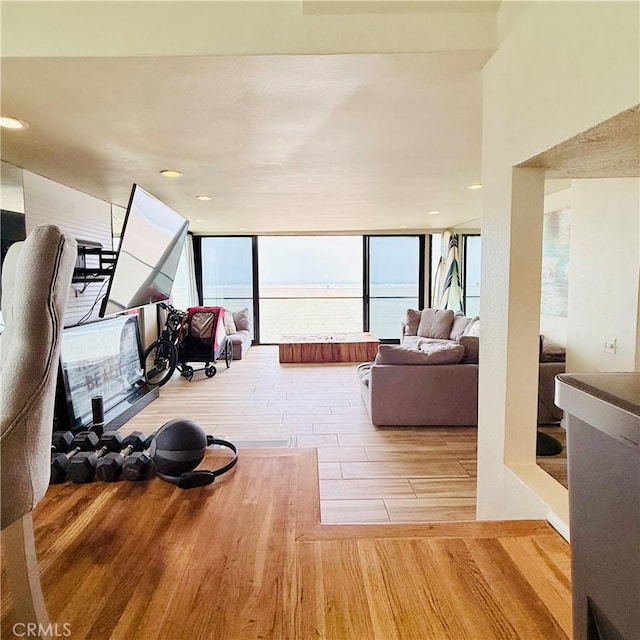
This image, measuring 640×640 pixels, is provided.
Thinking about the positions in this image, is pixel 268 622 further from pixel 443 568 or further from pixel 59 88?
pixel 59 88

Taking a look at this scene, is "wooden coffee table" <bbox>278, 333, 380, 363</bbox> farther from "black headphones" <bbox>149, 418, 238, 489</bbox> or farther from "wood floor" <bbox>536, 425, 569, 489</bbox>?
"black headphones" <bbox>149, 418, 238, 489</bbox>

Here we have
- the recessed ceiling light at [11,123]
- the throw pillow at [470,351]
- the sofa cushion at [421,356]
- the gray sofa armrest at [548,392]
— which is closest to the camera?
the recessed ceiling light at [11,123]

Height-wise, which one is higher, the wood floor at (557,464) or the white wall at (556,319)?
the white wall at (556,319)

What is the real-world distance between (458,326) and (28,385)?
6.29 meters

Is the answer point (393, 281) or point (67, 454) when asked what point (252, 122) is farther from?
point (393, 281)

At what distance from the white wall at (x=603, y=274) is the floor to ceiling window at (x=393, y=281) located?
15.8 ft

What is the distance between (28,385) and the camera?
2.89ft

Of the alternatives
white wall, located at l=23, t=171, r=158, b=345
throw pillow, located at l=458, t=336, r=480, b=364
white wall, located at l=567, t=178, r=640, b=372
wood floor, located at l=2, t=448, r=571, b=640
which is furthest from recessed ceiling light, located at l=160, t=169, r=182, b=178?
white wall, located at l=567, t=178, r=640, b=372

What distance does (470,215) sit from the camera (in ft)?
20.5

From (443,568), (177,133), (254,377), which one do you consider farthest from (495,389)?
(254,377)

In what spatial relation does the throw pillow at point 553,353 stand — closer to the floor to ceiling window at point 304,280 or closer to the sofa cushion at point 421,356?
the sofa cushion at point 421,356

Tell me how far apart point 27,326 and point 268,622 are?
0.91m

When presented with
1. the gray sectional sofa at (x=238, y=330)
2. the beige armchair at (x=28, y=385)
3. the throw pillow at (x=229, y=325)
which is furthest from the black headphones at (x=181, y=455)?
the throw pillow at (x=229, y=325)

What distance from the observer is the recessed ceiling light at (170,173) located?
11.2 ft
